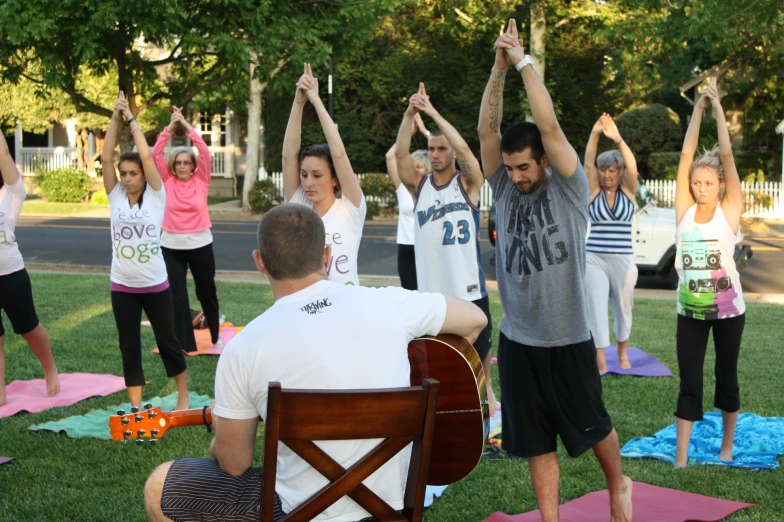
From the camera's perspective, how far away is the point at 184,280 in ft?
25.7

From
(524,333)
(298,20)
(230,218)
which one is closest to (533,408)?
(524,333)

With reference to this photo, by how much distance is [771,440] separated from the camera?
564cm

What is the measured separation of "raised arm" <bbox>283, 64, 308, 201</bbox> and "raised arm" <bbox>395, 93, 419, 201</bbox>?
874 mm

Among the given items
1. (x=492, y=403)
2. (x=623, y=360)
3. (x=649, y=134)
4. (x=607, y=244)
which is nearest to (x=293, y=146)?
(x=492, y=403)

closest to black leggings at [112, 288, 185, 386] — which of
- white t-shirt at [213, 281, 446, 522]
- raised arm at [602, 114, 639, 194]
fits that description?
raised arm at [602, 114, 639, 194]

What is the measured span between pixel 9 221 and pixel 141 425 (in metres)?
3.93

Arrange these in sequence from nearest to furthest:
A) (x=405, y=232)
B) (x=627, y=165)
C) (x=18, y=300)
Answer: (x=18, y=300) → (x=627, y=165) → (x=405, y=232)

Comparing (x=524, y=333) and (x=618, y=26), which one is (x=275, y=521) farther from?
(x=618, y=26)

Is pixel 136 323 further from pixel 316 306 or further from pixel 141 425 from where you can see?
pixel 316 306

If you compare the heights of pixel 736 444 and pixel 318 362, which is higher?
pixel 318 362

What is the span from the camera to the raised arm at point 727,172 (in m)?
4.94

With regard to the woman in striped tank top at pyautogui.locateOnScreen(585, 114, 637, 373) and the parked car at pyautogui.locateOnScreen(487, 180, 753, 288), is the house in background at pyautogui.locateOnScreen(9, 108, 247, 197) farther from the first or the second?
the woman in striped tank top at pyautogui.locateOnScreen(585, 114, 637, 373)

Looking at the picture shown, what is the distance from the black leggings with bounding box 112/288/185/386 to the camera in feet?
20.2

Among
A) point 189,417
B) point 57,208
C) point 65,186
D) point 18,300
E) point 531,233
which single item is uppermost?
point 531,233
